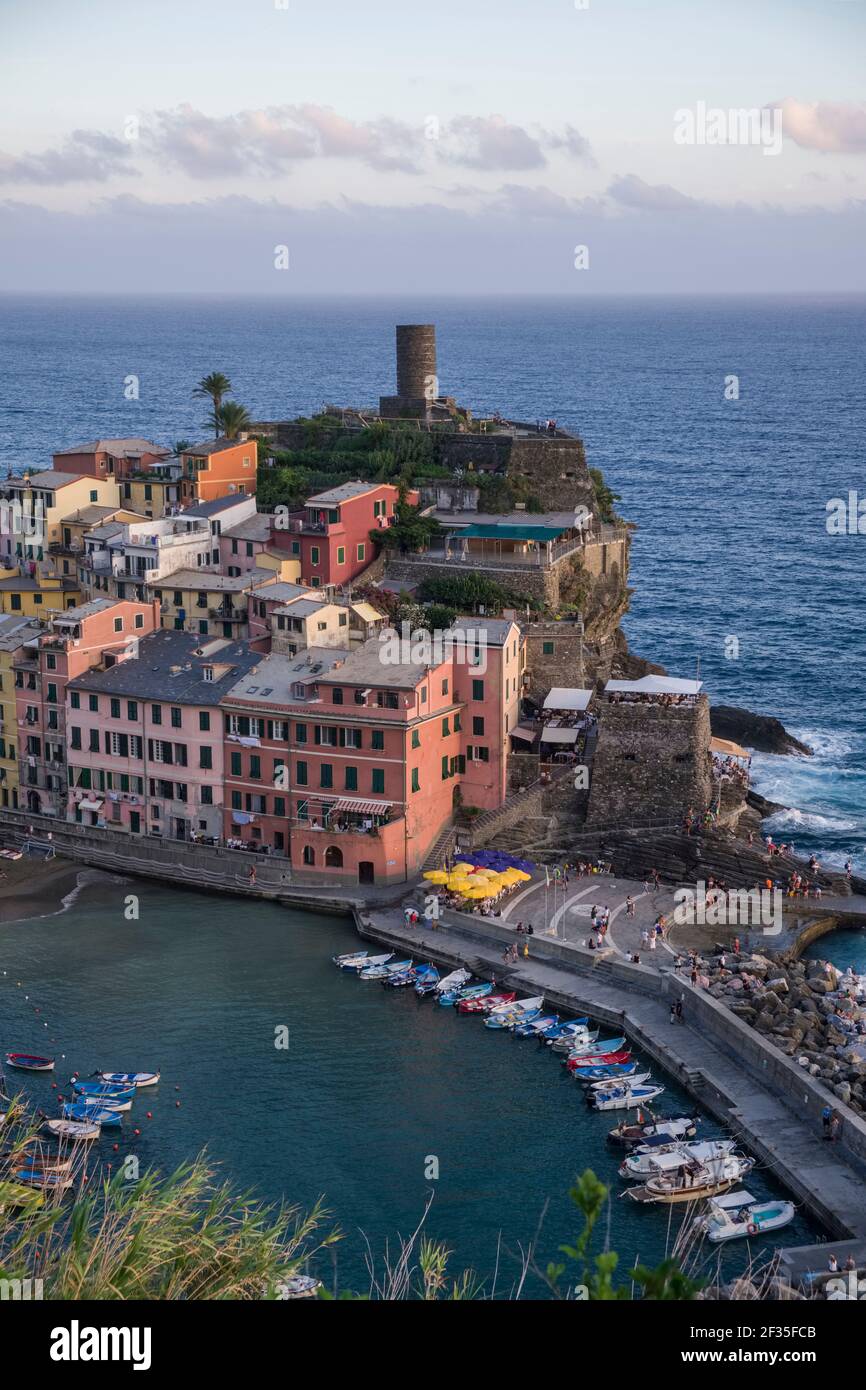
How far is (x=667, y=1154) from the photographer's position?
42625 millimetres

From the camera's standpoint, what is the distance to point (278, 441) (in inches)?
3669

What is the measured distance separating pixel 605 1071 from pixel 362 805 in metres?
17.0

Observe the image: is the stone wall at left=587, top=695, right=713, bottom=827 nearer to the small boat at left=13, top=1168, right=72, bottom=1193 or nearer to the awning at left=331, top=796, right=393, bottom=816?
the awning at left=331, top=796, right=393, bottom=816

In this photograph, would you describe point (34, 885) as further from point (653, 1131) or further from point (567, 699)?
point (653, 1131)

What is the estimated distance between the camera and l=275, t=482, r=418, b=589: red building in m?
75.1

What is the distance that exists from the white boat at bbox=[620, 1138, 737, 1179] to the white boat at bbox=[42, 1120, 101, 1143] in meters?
13.7

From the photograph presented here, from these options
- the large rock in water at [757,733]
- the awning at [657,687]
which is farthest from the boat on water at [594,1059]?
the large rock in water at [757,733]

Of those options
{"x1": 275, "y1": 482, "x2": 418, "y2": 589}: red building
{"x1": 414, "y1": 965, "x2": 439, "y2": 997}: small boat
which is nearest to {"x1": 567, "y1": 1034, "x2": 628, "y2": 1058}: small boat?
{"x1": 414, "y1": 965, "x2": 439, "y2": 997}: small boat

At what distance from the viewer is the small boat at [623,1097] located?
151ft

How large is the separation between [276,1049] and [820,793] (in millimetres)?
32578

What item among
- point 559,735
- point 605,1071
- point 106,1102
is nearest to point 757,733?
point 559,735

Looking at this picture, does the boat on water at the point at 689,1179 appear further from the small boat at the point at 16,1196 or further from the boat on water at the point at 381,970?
the small boat at the point at 16,1196

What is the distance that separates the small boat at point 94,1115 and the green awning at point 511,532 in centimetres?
3784
